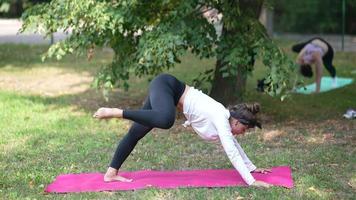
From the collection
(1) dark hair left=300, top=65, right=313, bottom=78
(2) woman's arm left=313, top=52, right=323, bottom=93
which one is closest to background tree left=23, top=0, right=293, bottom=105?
(2) woman's arm left=313, top=52, right=323, bottom=93

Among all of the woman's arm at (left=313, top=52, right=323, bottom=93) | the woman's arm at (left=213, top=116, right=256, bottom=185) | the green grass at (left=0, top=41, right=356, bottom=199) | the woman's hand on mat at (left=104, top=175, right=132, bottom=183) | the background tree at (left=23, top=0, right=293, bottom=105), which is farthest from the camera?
the woman's arm at (left=313, top=52, right=323, bottom=93)

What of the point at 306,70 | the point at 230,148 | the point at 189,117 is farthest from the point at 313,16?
the point at 230,148

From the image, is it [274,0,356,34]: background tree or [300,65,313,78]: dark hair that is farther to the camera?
[274,0,356,34]: background tree

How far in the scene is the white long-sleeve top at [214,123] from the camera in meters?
5.27

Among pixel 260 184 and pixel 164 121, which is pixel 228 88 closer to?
pixel 260 184

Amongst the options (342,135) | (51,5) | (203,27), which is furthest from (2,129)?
(342,135)

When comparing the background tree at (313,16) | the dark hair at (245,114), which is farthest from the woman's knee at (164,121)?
the background tree at (313,16)

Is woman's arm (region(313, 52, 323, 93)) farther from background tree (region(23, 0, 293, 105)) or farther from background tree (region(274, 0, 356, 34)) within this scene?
background tree (region(274, 0, 356, 34))

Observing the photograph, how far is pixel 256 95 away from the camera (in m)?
11.1

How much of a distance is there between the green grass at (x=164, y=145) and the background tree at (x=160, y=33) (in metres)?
0.80

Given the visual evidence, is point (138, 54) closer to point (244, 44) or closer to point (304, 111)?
point (244, 44)

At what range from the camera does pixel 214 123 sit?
5379 millimetres

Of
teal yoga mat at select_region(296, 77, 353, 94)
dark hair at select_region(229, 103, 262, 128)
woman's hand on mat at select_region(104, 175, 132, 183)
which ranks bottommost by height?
teal yoga mat at select_region(296, 77, 353, 94)

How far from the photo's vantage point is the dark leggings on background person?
5191mm
